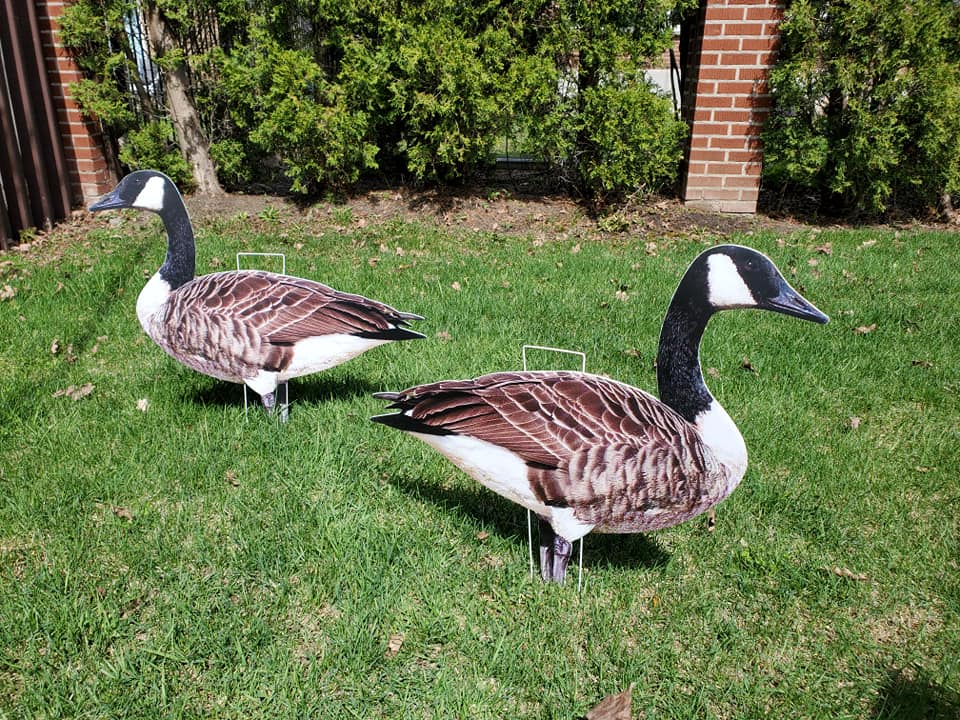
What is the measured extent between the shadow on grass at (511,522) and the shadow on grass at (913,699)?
3.22 feet

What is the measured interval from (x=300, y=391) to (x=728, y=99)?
247 inches

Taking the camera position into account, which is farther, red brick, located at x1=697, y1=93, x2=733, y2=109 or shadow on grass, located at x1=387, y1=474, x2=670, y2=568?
red brick, located at x1=697, y1=93, x2=733, y2=109

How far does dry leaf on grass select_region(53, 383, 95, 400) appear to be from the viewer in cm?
463

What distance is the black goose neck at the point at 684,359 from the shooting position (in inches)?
112

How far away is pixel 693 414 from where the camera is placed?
2.93 meters

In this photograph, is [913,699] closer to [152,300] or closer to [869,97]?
[152,300]

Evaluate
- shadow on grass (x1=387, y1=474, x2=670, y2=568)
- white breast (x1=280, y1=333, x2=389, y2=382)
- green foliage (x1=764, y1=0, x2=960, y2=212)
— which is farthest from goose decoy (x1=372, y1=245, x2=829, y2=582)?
green foliage (x1=764, y1=0, x2=960, y2=212)

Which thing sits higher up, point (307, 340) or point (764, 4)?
point (764, 4)

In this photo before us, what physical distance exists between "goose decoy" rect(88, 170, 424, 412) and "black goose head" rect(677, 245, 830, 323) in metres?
1.57

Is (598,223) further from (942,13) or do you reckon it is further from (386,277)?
(942,13)

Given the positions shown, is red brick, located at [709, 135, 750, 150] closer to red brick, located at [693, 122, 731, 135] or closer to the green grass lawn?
red brick, located at [693, 122, 731, 135]

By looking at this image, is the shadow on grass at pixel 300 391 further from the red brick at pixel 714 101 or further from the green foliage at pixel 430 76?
the red brick at pixel 714 101

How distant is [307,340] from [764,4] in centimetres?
690

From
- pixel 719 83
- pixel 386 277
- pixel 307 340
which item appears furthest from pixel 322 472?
pixel 719 83
